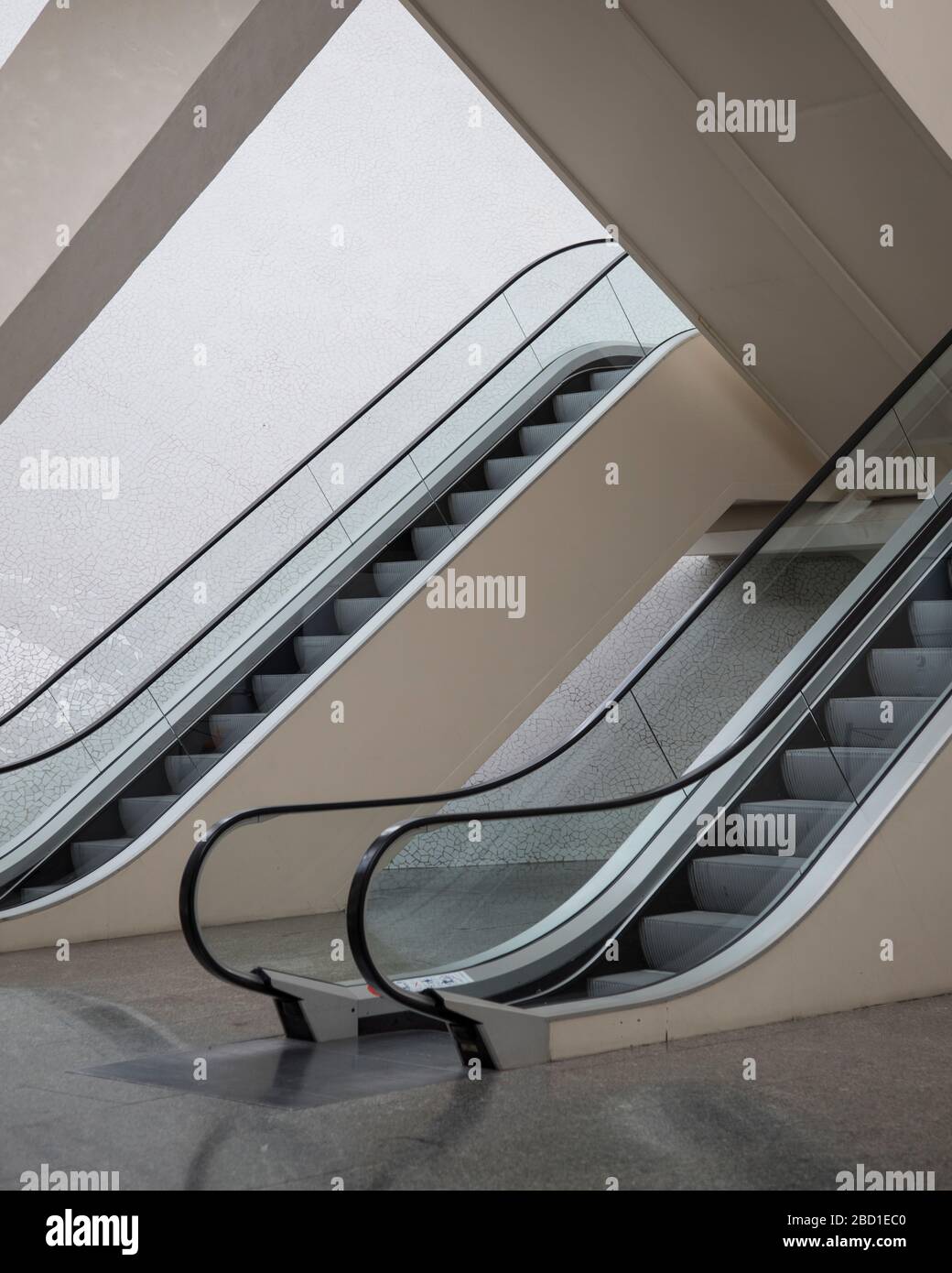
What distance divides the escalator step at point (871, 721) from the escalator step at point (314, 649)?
3658mm

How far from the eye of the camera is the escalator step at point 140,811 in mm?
7820

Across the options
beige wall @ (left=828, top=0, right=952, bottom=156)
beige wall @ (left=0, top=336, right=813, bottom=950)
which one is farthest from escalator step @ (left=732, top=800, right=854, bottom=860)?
beige wall @ (left=0, top=336, right=813, bottom=950)

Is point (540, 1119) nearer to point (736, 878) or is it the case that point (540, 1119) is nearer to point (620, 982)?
point (620, 982)

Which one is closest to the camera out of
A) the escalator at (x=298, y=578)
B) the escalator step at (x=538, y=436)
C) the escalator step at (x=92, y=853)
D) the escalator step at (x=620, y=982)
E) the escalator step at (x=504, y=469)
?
the escalator step at (x=620, y=982)

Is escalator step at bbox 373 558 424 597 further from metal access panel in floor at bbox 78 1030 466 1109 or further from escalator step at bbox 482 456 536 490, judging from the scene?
metal access panel in floor at bbox 78 1030 466 1109

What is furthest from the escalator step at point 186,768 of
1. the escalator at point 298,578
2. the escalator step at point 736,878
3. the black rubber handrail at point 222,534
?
the escalator step at point 736,878

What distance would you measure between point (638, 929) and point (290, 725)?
11.4ft

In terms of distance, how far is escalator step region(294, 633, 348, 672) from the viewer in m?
8.49

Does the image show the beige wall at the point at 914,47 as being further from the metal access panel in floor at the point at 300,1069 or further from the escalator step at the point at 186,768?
the escalator step at the point at 186,768

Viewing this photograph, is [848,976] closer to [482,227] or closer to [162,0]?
[162,0]

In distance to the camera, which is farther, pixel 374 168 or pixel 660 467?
pixel 374 168

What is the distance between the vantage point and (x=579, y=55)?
268 inches

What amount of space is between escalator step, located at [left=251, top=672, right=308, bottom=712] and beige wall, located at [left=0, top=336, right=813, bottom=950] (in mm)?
342
